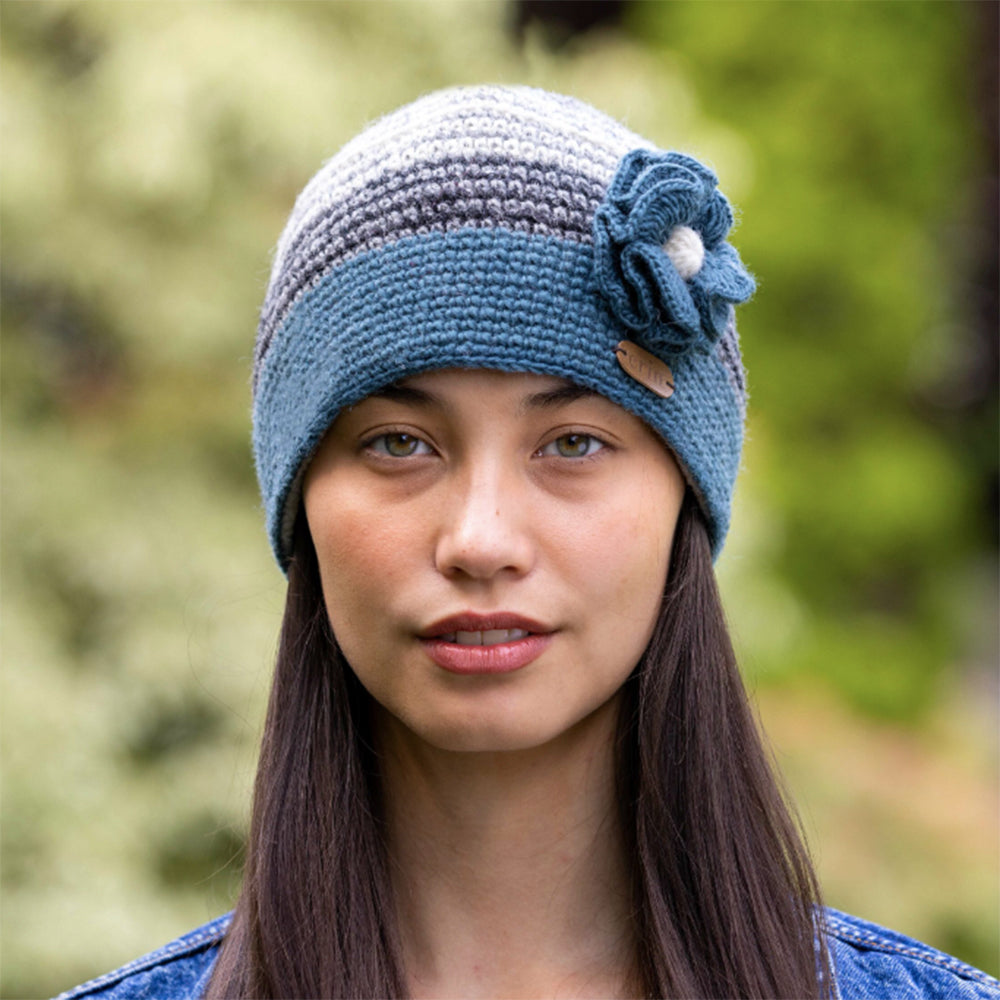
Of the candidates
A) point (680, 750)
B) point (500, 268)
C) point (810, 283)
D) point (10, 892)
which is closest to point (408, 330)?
point (500, 268)

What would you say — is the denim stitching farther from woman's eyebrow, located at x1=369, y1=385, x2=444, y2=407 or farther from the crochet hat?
woman's eyebrow, located at x1=369, y1=385, x2=444, y2=407

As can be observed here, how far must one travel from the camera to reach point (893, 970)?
197 cm

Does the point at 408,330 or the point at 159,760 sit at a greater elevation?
the point at 159,760

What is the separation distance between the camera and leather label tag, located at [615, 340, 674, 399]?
1.79 meters

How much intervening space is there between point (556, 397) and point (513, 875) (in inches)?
24.7

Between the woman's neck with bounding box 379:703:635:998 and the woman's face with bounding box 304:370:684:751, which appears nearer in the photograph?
the woman's face with bounding box 304:370:684:751

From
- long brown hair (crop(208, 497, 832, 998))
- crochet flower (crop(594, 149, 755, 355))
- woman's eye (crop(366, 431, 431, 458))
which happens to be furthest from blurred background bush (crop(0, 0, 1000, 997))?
woman's eye (crop(366, 431, 431, 458))

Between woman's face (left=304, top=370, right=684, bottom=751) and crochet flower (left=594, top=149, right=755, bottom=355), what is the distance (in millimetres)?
118

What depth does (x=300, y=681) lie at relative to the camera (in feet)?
6.49

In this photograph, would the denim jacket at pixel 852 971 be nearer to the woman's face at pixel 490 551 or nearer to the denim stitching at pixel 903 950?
the denim stitching at pixel 903 950

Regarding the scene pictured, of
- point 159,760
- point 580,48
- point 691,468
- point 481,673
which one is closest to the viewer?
point 481,673

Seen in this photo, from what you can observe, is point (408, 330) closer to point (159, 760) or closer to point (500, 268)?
point (500, 268)

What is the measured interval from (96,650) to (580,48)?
2914 millimetres

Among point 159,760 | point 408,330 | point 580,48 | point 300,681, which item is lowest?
point 300,681
